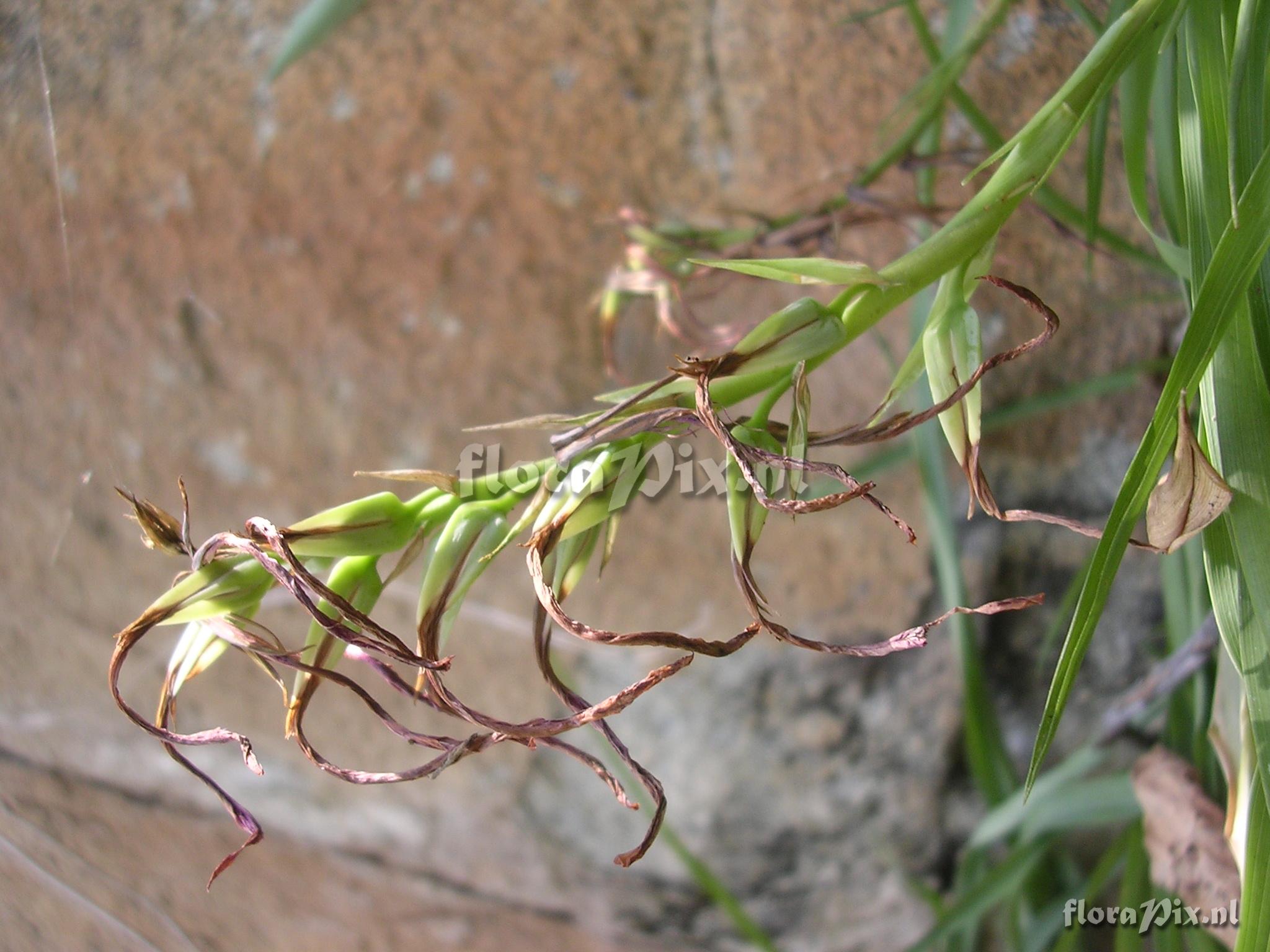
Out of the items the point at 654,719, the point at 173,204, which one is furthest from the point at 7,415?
the point at 654,719

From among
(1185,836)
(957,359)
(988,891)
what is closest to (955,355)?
(957,359)

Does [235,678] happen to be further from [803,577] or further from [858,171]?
[858,171]

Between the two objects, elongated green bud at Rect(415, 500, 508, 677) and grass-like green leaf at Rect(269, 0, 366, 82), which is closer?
elongated green bud at Rect(415, 500, 508, 677)

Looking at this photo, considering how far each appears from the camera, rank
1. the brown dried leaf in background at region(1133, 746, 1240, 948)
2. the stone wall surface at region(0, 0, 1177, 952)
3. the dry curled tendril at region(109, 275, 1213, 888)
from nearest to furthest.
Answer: the dry curled tendril at region(109, 275, 1213, 888), the brown dried leaf in background at region(1133, 746, 1240, 948), the stone wall surface at region(0, 0, 1177, 952)

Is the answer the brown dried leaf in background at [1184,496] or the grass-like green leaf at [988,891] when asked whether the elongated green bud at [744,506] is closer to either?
the brown dried leaf in background at [1184,496]

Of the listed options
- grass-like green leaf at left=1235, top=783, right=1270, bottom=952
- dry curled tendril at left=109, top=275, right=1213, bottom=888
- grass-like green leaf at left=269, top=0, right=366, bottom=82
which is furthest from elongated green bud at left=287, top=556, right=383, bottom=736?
grass-like green leaf at left=269, top=0, right=366, bottom=82

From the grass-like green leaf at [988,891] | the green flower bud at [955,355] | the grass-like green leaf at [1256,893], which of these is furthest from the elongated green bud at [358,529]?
the grass-like green leaf at [988,891]

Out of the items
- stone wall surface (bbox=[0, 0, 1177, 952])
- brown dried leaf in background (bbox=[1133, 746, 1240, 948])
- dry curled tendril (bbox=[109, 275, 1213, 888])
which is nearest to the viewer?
dry curled tendril (bbox=[109, 275, 1213, 888])

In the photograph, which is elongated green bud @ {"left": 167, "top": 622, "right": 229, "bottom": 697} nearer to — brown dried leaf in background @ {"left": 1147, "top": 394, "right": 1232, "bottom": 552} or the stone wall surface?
brown dried leaf in background @ {"left": 1147, "top": 394, "right": 1232, "bottom": 552}

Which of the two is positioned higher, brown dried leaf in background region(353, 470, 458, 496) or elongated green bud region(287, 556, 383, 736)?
brown dried leaf in background region(353, 470, 458, 496)
